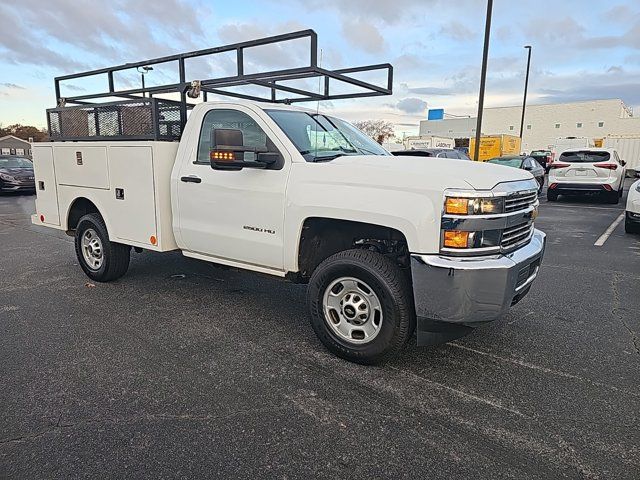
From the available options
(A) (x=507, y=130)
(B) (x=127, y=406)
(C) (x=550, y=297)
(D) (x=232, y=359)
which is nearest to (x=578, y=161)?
(C) (x=550, y=297)

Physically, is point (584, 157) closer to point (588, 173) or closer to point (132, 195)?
point (588, 173)

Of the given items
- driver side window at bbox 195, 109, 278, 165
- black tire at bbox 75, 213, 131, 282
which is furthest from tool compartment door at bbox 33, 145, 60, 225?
driver side window at bbox 195, 109, 278, 165

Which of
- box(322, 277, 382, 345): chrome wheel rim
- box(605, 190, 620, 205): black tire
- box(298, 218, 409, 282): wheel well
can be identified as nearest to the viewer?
box(322, 277, 382, 345): chrome wheel rim

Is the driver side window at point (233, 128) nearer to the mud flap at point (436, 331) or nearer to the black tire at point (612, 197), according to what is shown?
the mud flap at point (436, 331)

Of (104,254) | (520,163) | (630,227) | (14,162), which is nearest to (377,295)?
(104,254)

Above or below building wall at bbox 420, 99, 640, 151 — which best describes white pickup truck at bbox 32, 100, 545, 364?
below

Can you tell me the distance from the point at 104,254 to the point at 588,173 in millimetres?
13611

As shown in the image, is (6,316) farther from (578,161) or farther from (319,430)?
(578,161)

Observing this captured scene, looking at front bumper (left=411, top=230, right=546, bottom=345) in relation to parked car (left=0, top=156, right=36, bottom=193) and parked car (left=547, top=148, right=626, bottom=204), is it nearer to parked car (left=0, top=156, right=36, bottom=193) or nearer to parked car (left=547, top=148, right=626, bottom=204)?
parked car (left=547, top=148, right=626, bottom=204)

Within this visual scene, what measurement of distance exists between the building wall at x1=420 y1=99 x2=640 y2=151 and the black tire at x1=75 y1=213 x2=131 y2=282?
215ft

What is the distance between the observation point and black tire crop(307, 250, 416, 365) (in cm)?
335

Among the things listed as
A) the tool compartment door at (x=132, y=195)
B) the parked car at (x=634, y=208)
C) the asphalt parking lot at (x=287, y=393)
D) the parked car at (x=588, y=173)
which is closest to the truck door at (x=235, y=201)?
the tool compartment door at (x=132, y=195)

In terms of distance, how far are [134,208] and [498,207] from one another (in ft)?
12.0

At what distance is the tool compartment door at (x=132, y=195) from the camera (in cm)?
477
